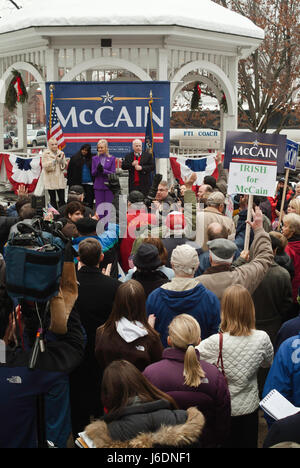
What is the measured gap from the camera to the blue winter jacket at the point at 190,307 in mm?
4219

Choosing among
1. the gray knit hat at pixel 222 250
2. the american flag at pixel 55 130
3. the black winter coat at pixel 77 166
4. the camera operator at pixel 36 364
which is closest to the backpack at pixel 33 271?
the camera operator at pixel 36 364

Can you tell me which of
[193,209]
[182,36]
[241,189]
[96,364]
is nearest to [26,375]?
[96,364]

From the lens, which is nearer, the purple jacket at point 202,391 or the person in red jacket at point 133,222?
the purple jacket at point 202,391

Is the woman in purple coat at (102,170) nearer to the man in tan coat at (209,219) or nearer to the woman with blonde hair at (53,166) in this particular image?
the woman with blonde hair at (53,166)

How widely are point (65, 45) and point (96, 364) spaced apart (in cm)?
968

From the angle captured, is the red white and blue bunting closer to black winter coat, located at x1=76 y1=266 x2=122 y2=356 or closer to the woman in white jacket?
black winter coat, located at x1=76 y1=266 x2=122 y2=356

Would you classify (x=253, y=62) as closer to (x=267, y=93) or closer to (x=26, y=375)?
(x=267, y=93)

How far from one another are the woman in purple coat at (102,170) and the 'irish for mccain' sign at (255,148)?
4082mm

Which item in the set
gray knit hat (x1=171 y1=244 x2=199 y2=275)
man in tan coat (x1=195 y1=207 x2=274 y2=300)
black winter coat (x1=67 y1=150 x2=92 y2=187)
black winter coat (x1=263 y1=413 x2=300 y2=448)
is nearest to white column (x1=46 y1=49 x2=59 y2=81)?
black winter coat (x1=67 y1=150 x2=92 y2=187)

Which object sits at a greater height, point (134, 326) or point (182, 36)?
point (182, 36)

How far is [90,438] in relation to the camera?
8.33ft

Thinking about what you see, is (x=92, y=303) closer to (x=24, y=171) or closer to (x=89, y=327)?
(x=89, y=327)

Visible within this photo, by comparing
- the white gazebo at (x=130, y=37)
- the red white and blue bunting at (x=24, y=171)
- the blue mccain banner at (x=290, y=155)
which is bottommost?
the red white and blue bunting at (x=24, y=171)

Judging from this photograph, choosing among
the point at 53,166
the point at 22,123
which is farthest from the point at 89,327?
the point at 22,123
